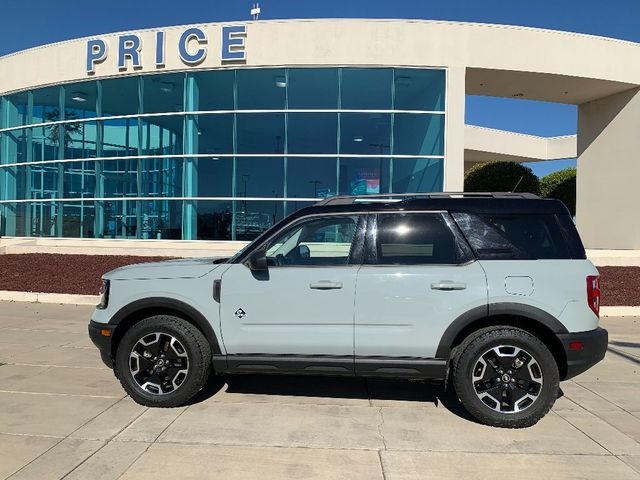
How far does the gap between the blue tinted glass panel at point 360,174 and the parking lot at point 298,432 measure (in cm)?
1142

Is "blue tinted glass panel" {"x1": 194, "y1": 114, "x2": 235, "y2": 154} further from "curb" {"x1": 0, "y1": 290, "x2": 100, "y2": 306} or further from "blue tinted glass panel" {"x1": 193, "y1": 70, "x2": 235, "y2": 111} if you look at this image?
"curb" {"x1": 0, "y1": 290, "x2": 100, "y2": 306}

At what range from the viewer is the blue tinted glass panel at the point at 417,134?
1630 centimetres

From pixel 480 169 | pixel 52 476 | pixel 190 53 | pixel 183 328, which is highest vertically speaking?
pixel 190 53

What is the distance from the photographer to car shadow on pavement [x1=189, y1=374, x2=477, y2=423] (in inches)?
187

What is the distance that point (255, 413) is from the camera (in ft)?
14.3

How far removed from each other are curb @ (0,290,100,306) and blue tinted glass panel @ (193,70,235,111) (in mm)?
9107

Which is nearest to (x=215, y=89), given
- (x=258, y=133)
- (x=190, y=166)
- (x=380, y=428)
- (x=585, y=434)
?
(x=258, y=133)

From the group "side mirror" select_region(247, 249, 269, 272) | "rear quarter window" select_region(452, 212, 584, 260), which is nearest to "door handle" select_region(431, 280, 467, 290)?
"rear quarter window" select_region(452, 212, 584, 260)

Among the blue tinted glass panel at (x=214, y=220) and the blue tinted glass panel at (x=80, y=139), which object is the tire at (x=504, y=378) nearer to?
the blue tinted glass panel at (x=214, y=220)

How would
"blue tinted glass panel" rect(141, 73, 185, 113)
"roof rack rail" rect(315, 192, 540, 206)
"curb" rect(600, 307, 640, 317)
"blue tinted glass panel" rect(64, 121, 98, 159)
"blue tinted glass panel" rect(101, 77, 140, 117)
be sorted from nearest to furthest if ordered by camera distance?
"roof rack rail" rect(315, 192, 540, 206)
"curb" rect(600, 307, 640, 317)
"blue tinted glass panel" rect(141, 73, 185, 113)
"blue tinted glass panel" rect(101, 77, 140, 117)
"blue tinted glass panel" rect(64, 121, 98, 159)

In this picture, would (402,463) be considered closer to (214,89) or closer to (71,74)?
(214,89)

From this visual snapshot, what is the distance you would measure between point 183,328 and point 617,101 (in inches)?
740

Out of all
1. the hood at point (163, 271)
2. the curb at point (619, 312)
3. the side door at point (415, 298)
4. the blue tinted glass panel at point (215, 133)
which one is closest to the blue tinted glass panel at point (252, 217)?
the blue tinted glass panel at point (215, 133)

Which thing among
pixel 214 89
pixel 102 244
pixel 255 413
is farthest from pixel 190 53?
pixel 255 413
